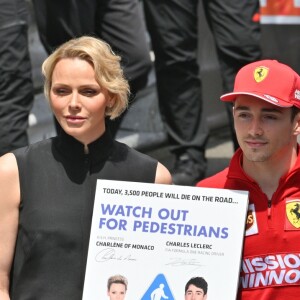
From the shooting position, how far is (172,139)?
20.4ft

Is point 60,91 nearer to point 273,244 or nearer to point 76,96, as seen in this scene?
point 76,96

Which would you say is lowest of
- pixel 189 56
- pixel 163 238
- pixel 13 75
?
pixel 163 238

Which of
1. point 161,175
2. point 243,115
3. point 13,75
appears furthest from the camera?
point 13,75

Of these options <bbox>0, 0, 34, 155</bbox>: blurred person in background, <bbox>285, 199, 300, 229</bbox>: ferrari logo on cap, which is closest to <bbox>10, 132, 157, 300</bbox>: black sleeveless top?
<bbox>285, 199, 300, 229</bbox>: ferrari logo on cap

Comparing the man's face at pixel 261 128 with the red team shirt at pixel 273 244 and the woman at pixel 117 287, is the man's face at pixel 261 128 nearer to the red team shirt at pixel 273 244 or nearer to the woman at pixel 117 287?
the red team shirt at pixel 273 244

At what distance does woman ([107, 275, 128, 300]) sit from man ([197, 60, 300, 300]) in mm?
347

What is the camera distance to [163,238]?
10.6 feet

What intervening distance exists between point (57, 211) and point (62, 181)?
94mm

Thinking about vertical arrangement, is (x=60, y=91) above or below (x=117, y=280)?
above

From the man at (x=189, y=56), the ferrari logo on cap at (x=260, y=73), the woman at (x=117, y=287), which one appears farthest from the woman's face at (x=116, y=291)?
the man at (x=189, y=56)

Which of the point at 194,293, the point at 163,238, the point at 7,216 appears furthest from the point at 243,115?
the point at 7,216

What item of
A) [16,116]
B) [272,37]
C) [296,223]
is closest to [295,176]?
[296,223]

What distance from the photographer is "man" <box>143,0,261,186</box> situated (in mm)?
5844

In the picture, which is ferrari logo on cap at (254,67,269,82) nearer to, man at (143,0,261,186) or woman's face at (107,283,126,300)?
woman's face at (107,283,126,300)
